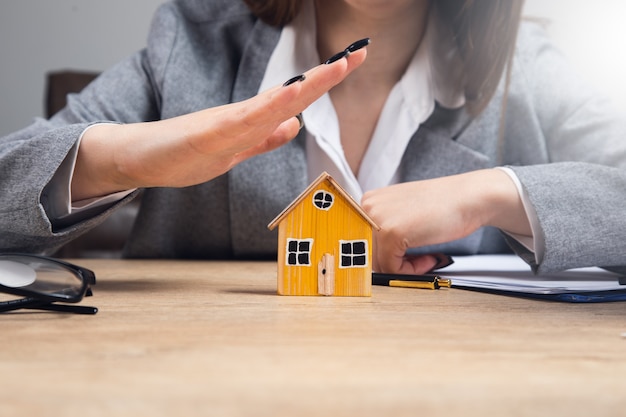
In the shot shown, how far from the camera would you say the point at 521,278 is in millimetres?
734

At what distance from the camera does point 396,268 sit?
0.77 m

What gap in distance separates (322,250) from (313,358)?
0.25 meters

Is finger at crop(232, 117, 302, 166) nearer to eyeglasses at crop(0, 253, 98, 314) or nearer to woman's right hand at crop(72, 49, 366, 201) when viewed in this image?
woman's right hand at crop(72, 49, 366, 201)

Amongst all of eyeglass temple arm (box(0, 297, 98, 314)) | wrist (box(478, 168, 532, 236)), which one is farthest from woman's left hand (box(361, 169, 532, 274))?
eyeglass temple arm (box(0, 297, 98, 314))

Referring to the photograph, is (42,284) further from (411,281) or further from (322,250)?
(411,281)

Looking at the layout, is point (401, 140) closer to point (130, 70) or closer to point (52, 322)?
point (130, 70)

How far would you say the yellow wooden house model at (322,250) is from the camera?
1.95ft

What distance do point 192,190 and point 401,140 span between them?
14.1 inches

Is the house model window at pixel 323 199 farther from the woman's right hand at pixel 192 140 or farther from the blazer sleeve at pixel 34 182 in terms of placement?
the blazer sleeve at pixel 34 182

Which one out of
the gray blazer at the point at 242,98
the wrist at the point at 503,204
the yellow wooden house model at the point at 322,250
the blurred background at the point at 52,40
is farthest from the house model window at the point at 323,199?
the blurred background at the point at 52,40

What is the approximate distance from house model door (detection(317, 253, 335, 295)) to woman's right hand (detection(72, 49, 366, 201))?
0.42 ft

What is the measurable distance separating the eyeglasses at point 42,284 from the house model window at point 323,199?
20cm

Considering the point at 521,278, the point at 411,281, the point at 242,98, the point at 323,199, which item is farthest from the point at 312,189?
the point at 242,98

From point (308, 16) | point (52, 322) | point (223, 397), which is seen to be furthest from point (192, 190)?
point (223, 397)
